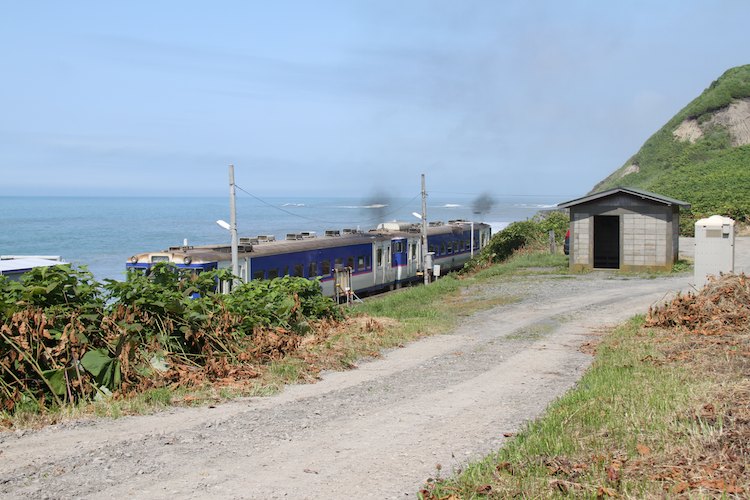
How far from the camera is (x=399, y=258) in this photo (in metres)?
35.7

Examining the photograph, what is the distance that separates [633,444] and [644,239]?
72.7 ft

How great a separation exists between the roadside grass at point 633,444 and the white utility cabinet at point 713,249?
28.5 ft

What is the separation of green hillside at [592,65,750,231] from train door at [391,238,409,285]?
28.9m

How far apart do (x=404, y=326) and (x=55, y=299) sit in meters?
7.59

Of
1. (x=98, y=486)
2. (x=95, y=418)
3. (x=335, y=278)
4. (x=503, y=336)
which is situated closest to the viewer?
(x=98, y=486)

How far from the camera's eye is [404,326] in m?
16.3

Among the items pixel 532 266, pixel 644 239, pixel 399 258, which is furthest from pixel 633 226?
pixel 399 258

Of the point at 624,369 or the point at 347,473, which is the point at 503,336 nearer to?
the point at 624,369

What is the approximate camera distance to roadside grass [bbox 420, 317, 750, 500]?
597 centimetres

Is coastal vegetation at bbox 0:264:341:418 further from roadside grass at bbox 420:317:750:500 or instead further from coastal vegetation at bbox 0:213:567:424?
roadside grass at bbox 420:317:750:500

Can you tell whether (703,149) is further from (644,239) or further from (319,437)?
(319,437)

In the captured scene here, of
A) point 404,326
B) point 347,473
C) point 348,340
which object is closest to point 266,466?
point 347,473

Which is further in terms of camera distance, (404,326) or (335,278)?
(335,278)

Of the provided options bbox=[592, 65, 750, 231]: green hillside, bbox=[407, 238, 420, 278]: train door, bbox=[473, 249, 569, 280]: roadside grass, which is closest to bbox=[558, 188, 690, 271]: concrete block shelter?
bbox=[473, 249, 569, 280]: roadside grass
